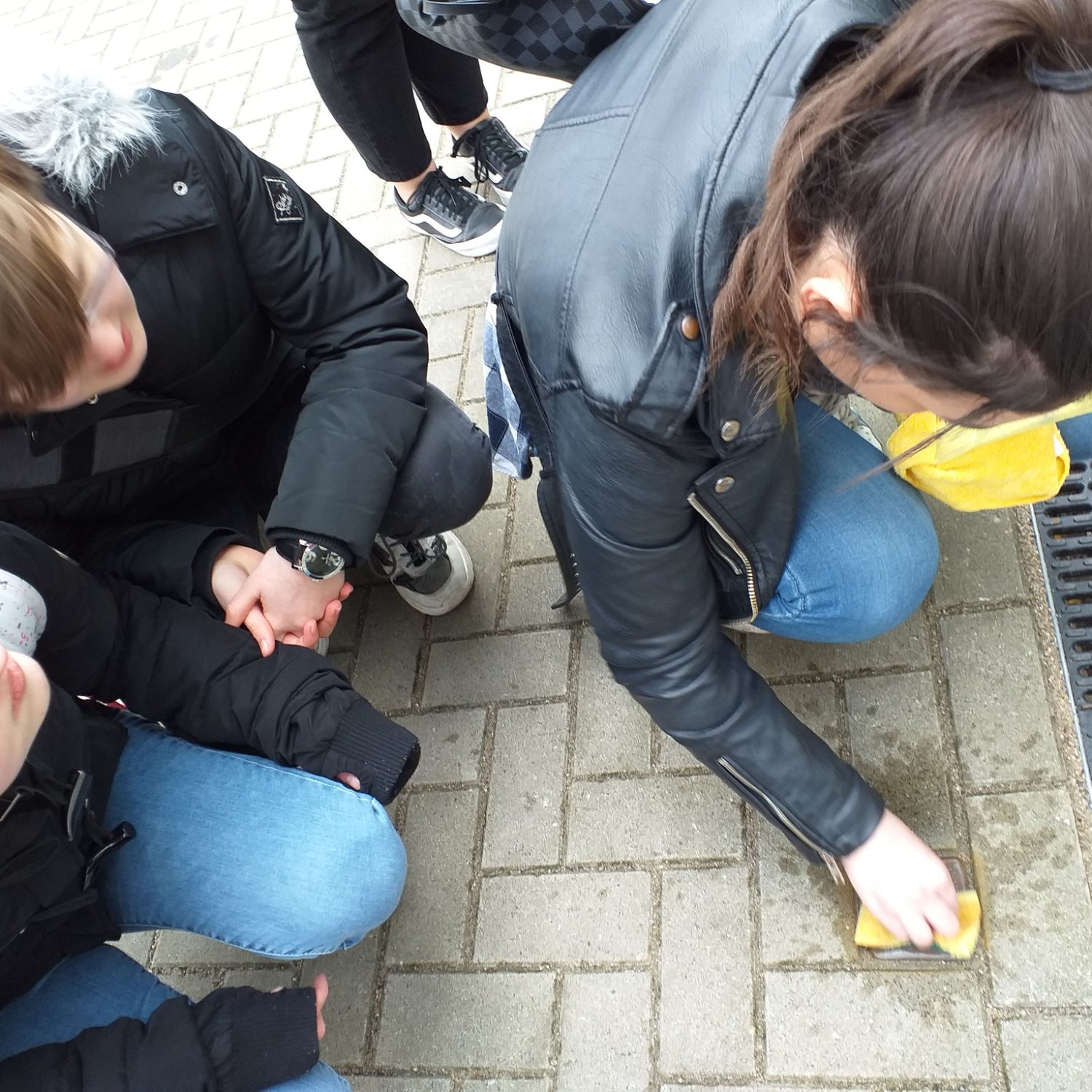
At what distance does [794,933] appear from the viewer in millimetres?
1439

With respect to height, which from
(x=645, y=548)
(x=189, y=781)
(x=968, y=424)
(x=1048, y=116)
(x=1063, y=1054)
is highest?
(x=1048, y=116)

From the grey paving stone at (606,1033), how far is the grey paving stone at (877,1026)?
19 centimetres

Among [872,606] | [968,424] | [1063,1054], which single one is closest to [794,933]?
[1063,1054]

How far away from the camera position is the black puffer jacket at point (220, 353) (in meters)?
1.33

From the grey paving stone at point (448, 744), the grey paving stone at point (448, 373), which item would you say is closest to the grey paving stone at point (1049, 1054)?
the grey paving stone at point (448, 744)

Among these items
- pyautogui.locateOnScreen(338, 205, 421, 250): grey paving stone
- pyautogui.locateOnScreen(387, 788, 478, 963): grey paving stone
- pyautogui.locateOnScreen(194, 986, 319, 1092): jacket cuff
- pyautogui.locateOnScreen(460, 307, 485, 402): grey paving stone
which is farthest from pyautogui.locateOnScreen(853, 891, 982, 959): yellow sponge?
pyautogui.locateOnScreen(338, 205, 421, 250): grey paving stone

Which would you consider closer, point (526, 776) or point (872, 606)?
point (872, 606)

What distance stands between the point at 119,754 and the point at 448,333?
1.25m

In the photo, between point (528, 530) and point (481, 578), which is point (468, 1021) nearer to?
point (481, 578)

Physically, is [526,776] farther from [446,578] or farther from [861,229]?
[861,229]

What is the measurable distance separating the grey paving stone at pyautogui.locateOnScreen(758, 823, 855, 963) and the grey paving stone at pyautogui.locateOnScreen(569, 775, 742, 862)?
0.07 m

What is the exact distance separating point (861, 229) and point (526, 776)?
3.78 ft

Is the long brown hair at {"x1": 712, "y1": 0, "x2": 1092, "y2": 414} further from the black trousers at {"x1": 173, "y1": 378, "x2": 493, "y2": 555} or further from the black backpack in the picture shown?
the black backpack

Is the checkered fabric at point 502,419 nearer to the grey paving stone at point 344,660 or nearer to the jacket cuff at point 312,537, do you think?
the jacket cuff at point 312,537
